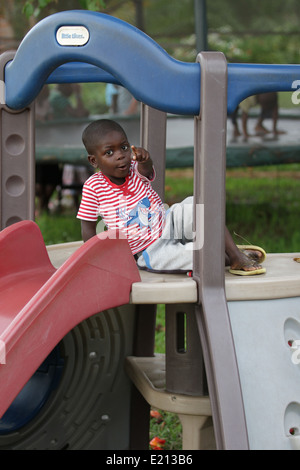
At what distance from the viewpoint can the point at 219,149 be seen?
5.53 feet

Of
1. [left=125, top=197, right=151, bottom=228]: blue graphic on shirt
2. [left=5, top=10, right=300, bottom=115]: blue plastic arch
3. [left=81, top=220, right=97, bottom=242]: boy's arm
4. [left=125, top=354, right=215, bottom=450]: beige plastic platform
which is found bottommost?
[left=125, top=354, right=215, bottom=450]: beige plastic platform

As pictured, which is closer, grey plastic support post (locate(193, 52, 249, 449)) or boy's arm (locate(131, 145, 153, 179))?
grey plastic support post (locate(193, 52, 249, 449))

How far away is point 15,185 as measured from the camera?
2.31 m

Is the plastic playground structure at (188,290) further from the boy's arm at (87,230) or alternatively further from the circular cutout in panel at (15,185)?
the circular cutout in panel at (15,185)

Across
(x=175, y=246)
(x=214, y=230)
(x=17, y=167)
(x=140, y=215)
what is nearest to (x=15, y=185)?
(x=17, y=167)

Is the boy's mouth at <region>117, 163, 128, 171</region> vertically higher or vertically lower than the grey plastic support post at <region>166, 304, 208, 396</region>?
higher

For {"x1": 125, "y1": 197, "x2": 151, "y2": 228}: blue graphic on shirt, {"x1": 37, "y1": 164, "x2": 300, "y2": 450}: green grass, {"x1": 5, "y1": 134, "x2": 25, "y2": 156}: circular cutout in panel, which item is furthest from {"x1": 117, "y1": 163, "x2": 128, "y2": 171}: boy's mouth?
{"x1": 37, "y1": 164, "x2": 300, "y2": 450}: green grass

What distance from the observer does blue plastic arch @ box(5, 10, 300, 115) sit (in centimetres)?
166

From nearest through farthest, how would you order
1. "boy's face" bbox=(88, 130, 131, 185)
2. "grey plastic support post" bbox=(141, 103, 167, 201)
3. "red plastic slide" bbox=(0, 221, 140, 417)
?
"red plastic slide" bbox=(0, 221, 140, 417)
"boy's face" bbox=(88, 130, 131, 185)
"grey plastic support post" bbox=(141, 103, 167, 201)

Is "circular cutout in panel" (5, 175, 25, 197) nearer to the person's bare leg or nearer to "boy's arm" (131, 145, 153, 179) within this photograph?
"boy's arm" (131, 145, 153, 179)

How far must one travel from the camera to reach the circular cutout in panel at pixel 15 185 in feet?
7.54

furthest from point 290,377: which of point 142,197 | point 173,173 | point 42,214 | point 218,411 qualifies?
point 173,173

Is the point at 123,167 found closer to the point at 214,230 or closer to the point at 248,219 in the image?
the point at 214,230

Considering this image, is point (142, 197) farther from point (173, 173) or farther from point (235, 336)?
point (173, 173)
